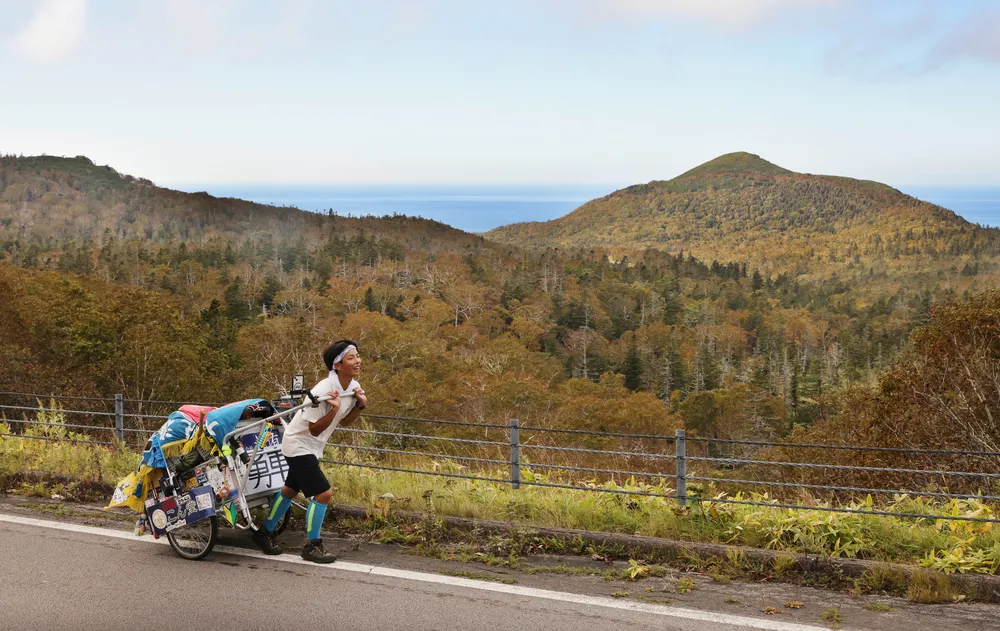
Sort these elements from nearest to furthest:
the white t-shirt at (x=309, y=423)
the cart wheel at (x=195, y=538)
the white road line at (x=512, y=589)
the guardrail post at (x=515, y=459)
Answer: the white road line at (x=512, y=589) < the white t-shirt at (x=309, y=423) < the cart wheel at (x=195, y=538) < the guardrail post at (x=515, y=459)

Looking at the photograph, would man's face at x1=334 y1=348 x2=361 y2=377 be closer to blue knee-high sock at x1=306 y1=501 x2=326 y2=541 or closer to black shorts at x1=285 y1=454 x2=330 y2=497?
black shorts at x1=285 y1=454 x2=330 y2=497

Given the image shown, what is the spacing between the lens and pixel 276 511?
20.4 feet

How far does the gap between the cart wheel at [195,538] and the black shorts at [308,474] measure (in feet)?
2.20

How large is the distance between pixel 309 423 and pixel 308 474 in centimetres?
37

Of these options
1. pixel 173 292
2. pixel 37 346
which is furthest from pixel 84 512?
pixel 173 292

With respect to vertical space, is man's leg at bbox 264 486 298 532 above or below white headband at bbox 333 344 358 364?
below

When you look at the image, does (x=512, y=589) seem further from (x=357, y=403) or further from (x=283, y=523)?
(x=283, y=523)

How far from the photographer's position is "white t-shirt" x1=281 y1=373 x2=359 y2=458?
582 cm

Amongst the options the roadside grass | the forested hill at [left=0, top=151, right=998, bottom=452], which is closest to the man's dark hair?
the roadside grass

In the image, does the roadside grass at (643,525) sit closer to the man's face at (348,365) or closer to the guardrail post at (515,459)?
the guardrail post at (515,459)

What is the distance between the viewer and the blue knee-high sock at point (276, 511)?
20.2 ft

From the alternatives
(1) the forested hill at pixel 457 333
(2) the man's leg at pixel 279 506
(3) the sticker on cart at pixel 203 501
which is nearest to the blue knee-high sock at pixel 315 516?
(2) the man's leg at pixel 279 506

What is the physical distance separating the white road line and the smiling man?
23 centimetres

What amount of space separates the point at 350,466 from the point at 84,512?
2.38 metres
